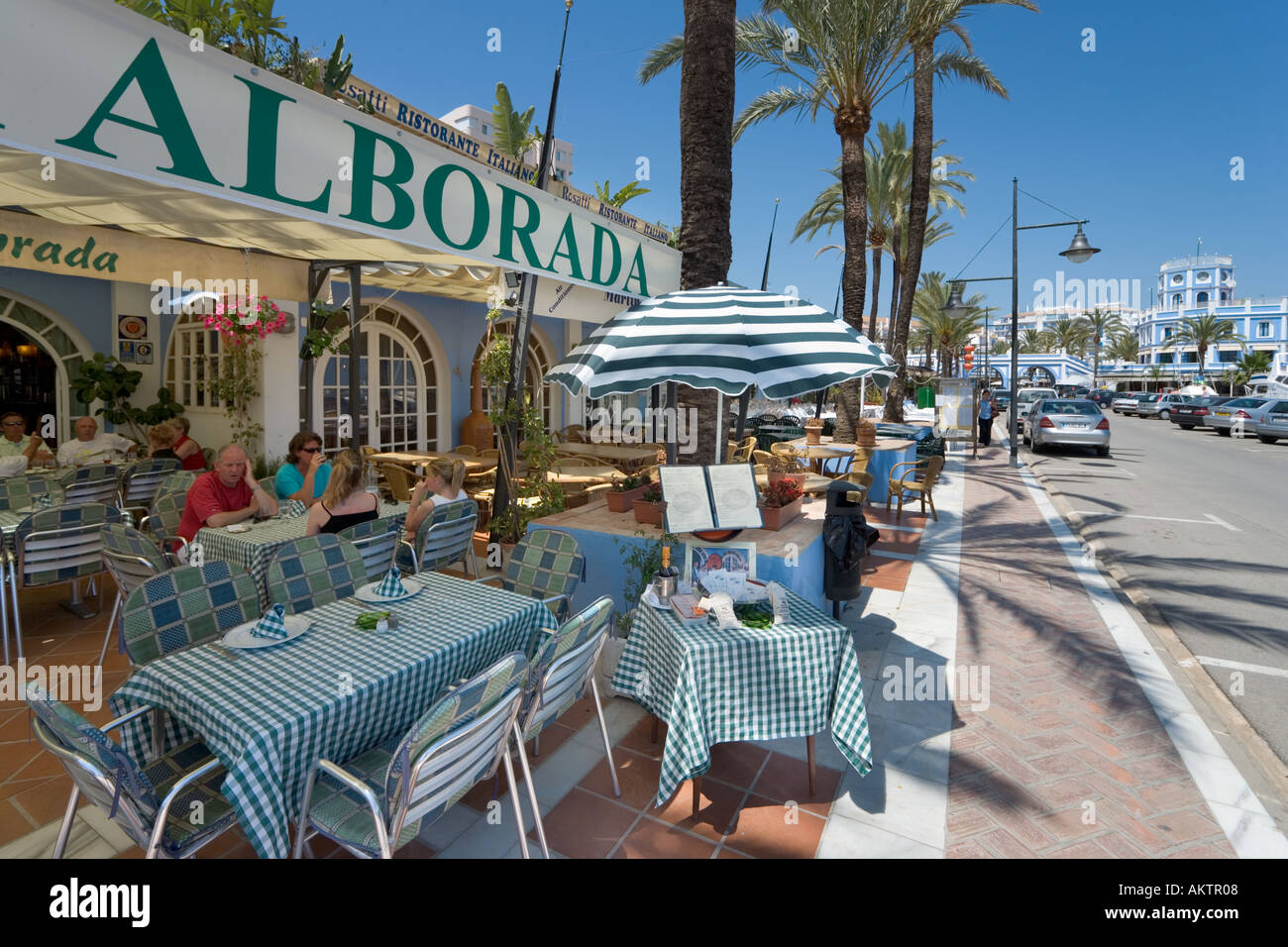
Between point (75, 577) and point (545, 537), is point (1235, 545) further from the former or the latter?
point (75, 577)

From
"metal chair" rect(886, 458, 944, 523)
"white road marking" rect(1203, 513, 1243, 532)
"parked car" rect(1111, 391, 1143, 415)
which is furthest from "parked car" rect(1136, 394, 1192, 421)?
"metal chair" rect(886, 458, 944, 523)

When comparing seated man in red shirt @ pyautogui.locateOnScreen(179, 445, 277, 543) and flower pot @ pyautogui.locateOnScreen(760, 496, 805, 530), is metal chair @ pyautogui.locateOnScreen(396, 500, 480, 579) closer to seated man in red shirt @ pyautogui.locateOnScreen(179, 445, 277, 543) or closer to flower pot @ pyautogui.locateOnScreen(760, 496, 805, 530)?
seated man in red shirt @ pyautogui.locateOnScreen(179, 445, 277, 543)

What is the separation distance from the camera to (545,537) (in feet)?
13.7

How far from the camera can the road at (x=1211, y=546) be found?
16.4ft

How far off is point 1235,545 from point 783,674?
335 inches

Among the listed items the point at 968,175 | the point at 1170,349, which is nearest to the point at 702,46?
the point at 968,175

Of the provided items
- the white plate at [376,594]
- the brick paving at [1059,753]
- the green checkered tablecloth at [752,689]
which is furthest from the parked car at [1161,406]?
the white plate at [376,594]

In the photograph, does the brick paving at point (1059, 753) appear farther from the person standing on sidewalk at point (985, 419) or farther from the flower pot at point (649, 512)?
the person standing on sidewalk at point (985, 419)

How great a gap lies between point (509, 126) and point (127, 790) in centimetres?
1786

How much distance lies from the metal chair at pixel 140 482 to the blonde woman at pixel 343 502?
315cm

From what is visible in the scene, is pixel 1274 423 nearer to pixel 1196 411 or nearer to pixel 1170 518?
→ pixel 1196 411

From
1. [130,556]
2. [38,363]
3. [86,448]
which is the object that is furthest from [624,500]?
[38,363]

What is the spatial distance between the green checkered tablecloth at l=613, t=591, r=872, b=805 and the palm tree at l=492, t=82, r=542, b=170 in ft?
52.6

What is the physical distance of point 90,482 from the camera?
20.0 feet
